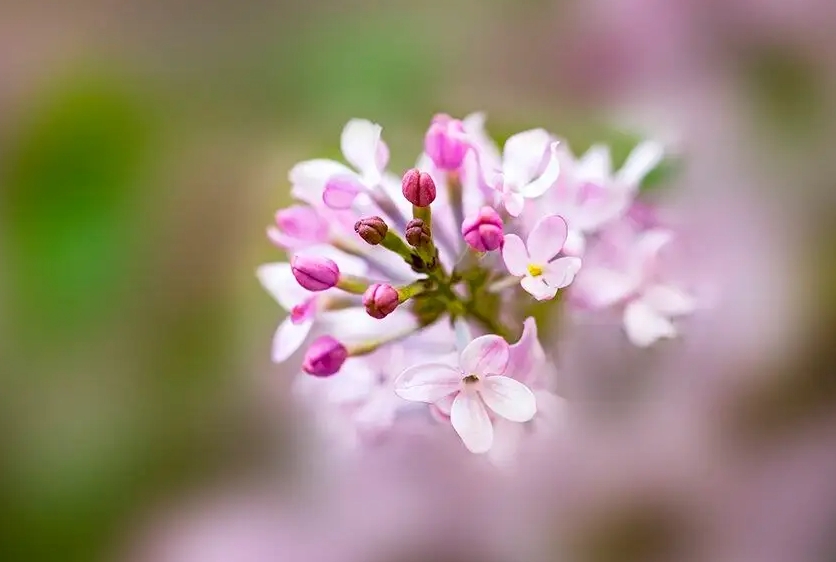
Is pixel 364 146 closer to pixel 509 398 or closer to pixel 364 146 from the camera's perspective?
pixel 364 146

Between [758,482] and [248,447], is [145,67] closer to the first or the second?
[248,447]

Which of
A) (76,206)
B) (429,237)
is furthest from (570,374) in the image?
(76,206)

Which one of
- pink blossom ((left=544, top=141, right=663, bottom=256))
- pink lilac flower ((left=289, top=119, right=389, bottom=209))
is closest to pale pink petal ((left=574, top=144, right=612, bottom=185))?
pink blossom ((left=544, top=141, right=663, bottom=256))

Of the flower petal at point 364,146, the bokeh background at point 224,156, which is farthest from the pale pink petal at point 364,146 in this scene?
the bokeh background at point 224,156

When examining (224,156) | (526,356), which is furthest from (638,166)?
(224,156)

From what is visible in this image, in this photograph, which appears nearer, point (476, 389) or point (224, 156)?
point (476, 389)

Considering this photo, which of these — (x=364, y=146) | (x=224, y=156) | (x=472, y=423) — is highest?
(x=224, y=156)

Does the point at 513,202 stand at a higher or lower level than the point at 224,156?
lower
